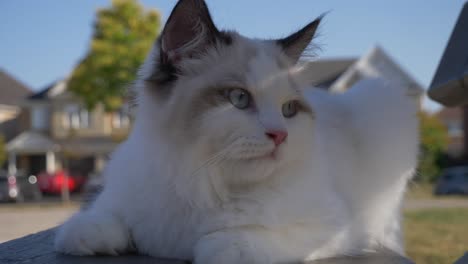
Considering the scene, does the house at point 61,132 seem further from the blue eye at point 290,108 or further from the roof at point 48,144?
the blue eye at point 290,108

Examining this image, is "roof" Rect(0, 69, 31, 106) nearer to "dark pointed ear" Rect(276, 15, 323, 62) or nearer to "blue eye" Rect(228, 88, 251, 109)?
"dark pointed ear" Rect(276, 15, 323, 62)

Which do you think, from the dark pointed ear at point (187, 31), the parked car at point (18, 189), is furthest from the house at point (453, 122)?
the dark pointed ear at point (187, 31)

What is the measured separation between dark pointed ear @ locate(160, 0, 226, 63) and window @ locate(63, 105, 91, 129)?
26489 mm

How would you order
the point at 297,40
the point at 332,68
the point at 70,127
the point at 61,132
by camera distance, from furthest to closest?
the point at 61,132
the point at 70,127
the point at 332,68
the point at 297,40

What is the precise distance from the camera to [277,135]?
159cm

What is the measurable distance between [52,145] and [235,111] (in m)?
28.1

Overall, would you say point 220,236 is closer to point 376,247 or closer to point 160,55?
point 160,55

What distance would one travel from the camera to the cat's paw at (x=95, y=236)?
1.77 m

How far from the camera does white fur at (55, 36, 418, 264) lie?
1.59 meters

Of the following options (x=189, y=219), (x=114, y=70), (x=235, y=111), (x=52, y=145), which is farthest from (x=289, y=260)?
(x=52, y=145)

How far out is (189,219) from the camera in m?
1.71

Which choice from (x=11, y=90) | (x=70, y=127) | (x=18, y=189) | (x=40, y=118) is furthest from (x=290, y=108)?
(x=11, y=90)

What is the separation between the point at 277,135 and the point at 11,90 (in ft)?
110

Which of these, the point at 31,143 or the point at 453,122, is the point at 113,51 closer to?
the point at 31,143
